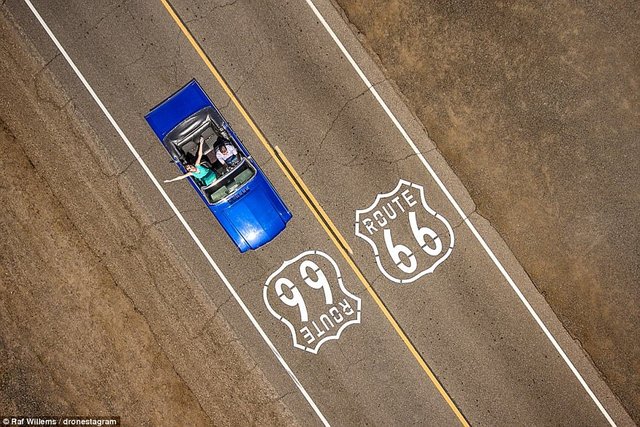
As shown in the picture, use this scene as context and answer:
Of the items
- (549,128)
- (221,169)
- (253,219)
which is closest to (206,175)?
(221,169)

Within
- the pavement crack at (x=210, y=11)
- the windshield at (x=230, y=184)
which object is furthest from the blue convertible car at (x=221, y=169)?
the pavement crack at (x=210, y=11)

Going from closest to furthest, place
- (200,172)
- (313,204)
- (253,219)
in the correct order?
(200,172)
(253,219)
(313,204)

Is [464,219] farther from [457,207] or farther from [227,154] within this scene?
[227,154]

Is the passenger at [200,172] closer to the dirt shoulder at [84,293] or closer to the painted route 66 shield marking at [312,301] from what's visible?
the dirt shoulder at [84,293]

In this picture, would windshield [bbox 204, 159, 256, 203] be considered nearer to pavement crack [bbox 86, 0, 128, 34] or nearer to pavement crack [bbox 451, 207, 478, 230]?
pavement crack [bbox 86, 0, 128, 34]

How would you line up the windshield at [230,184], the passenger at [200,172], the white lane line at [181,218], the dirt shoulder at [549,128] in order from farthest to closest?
the white lane line at [181,218] < the dirt shoulder at [549,128] < the windshield at [230,184] < the passenger at [200,172]

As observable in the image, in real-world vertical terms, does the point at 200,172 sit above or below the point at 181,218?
above
